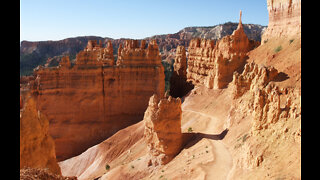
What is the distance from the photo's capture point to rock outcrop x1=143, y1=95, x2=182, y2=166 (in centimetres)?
2516

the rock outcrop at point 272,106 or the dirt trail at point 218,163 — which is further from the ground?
the rock outcrop at point 272,106

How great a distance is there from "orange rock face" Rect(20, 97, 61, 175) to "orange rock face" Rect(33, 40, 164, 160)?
2564 centimetres

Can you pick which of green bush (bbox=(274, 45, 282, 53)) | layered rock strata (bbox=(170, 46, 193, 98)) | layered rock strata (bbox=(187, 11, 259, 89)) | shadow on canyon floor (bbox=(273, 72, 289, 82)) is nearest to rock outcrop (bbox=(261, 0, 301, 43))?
green bush (bbox=(274, 45, 282, 53))

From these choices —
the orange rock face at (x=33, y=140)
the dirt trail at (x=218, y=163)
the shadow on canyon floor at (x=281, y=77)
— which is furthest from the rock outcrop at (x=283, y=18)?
the orange rock face at (x=33, y=140)

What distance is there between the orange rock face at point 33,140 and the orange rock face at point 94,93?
25.6 meters

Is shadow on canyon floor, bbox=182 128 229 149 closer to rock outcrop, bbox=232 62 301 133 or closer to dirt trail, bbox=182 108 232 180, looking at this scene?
dirt trail, bbox=182 108 232 180

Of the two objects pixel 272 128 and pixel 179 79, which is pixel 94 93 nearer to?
pixel 179 79

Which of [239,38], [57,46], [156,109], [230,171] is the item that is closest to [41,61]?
[57,46]

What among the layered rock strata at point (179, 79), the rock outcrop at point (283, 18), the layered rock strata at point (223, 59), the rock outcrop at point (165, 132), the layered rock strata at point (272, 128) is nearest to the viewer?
the layered rock strata at point (272, 128)

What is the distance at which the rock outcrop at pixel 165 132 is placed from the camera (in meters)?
25.2

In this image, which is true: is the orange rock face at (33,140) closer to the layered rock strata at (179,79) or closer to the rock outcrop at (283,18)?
the rock outcrop at (283,18)

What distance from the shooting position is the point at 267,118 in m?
17.3

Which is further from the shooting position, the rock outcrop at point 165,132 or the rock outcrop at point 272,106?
the rock outcrop at point 165,132
